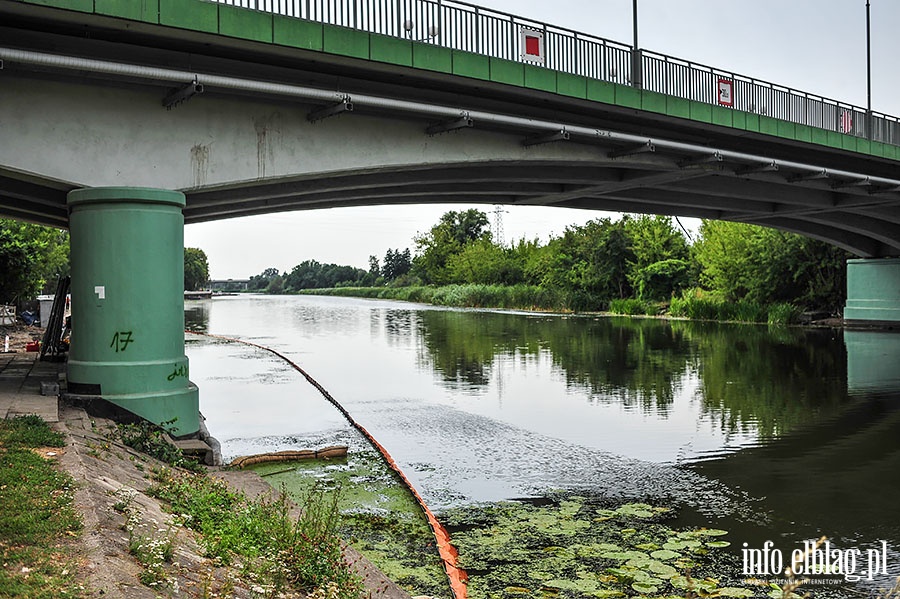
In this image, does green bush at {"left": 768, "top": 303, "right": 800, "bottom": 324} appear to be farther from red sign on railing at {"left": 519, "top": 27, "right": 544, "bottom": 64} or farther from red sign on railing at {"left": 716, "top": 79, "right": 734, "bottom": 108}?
red sign on railing at {"left": 519, "top": 27, "right": 544, "bottom": 64}

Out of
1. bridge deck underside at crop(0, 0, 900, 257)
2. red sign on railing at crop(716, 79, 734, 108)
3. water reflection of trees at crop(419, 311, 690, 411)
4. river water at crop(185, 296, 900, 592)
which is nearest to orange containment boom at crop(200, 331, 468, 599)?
river water at crop(185, 296, 900, 592)

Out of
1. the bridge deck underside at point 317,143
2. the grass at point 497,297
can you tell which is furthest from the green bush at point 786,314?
the bridge deck underside at point 317,143

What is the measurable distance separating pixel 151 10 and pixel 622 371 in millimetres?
15189

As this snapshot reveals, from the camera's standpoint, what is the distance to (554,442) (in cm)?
1266

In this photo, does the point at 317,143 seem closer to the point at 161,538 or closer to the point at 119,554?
the point at 161,538

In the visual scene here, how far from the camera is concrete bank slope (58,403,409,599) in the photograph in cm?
457

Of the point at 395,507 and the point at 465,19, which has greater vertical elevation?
the point at 465,19

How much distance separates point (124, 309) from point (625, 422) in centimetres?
839

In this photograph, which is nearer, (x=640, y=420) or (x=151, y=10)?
Result: (x=151, y=10)

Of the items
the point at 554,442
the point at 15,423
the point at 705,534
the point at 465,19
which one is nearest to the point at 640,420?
the point at 554,442

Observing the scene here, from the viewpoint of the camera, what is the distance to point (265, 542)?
20.5 ft

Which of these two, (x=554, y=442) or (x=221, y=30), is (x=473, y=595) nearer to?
(x=554, y=442)

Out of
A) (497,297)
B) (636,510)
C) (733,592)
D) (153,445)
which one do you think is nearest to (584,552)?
(733,592)

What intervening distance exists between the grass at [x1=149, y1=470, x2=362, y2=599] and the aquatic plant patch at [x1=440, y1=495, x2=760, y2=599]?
4.36ft
